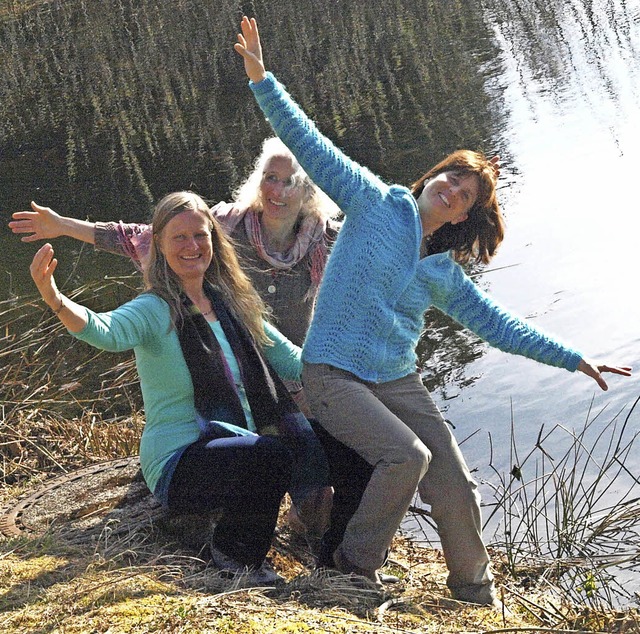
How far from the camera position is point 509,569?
4.82m

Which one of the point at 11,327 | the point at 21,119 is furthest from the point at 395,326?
the point at 21,119

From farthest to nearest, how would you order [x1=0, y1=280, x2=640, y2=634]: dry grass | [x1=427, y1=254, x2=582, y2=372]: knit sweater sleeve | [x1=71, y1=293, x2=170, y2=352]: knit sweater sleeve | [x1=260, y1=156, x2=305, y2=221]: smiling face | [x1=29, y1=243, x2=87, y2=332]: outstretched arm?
[x1=260, y1=156, x2=305, y2=221]: smiling face → [x1=427, y1=254, x2=582, y2=372]: knit sweater sleeve → [x1=71, y1=293, x2=170, y2=352]: knit sweater sleeve → [x1=29, y1=243, x2=87, y2=332]: outstretched arm → [x1=0, y1=280, x2=640, y2=634]: dry grass

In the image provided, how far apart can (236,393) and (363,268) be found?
63 cm

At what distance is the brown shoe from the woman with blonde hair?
242 mm

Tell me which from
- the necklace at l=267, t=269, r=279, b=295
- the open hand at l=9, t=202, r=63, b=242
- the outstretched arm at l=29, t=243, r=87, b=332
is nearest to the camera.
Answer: the outstretched arm at l=29, t=243, r=87, b=332

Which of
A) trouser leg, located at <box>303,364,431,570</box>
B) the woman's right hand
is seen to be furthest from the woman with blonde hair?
trouser leg, located at <box>303,364,431,570</box>

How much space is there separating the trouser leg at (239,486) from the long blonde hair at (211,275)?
491 millimetres

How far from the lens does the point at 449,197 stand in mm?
4359

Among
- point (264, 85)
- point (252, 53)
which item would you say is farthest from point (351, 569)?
point (252, 53)

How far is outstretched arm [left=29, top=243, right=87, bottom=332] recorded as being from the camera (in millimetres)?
3738

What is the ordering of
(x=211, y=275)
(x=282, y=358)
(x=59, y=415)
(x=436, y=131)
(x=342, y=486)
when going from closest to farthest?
(x=342, y=486) → (x=211, y=275) → (x=282, y=358) → (x=59, y=415) → (x=436, y=131)

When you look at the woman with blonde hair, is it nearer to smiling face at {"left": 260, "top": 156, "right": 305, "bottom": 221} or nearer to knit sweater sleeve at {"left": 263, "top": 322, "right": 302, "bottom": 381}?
knit sweater sleeve at {"left": 263, "top": 322, "right": 302, "bottom": 381}

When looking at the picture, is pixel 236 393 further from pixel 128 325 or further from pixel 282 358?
pixel 128 325

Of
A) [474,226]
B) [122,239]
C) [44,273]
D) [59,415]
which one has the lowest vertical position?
[59,415]
